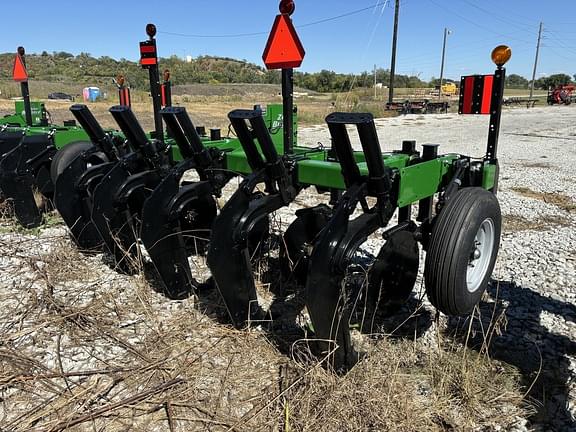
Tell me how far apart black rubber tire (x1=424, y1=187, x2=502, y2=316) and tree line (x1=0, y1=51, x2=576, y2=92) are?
39861mm

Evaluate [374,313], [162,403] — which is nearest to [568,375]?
[374,313]

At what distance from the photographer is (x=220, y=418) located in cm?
228

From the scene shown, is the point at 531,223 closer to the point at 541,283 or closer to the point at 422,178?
the point at 541,283

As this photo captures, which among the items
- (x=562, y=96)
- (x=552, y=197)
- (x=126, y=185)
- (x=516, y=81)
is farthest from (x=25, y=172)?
(x=516, y=81)

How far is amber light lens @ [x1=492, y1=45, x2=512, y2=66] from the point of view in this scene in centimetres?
303

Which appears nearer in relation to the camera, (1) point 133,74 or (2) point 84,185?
(2) point 84,185

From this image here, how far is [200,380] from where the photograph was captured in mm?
2564

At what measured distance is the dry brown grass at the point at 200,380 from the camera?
2246 mm

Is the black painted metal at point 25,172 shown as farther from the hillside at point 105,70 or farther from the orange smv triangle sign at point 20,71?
the hillside at point 105,70

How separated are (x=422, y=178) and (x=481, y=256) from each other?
2.04 ft

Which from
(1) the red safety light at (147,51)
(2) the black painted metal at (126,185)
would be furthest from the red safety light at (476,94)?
(1) the red safety light at (147,51)

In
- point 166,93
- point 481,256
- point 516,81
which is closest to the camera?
point 481,256

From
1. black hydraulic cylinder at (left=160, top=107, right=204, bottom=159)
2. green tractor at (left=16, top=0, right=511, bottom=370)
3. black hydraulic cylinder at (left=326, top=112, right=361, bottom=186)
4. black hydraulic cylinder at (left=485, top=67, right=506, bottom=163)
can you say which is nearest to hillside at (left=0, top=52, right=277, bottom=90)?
green tractor at (left=16, top=0, right=511, bottom=370)

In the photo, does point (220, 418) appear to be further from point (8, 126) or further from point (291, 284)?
point (8, 126)
